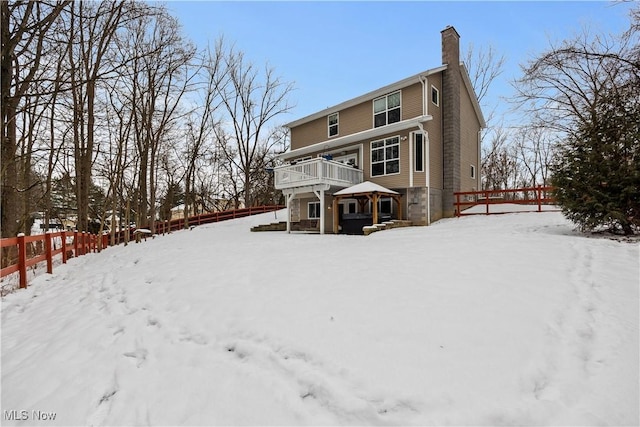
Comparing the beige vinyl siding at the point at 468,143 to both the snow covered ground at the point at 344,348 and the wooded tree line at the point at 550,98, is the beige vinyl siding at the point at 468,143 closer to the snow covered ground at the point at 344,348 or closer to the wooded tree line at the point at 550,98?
the wooded tree line at the point at 550,98

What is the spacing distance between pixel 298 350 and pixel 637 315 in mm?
3606

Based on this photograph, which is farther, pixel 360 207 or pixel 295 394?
pixel 360 207

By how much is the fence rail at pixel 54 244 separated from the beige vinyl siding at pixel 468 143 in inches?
579

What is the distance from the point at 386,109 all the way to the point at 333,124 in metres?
3.18

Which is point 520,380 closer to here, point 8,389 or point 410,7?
point 8,389

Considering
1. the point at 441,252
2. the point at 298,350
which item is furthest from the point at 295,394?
the point at 441,252

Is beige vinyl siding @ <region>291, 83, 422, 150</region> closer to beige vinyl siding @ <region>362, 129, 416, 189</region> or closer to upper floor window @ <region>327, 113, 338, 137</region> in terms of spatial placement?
upper floor window @ <region>327, 113, 338, 137</region>

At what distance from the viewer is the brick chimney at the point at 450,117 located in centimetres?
1382

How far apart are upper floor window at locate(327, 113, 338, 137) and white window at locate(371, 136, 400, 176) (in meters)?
2.88

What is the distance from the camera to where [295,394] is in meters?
2.29

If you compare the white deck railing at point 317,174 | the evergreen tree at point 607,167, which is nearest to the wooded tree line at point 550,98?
the evergreen tree at point 607,167

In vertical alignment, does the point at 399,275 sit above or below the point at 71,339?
above

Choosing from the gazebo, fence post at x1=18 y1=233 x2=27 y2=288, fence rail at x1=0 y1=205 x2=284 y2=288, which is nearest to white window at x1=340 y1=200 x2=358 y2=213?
the gazebo

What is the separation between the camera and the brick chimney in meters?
13.8
